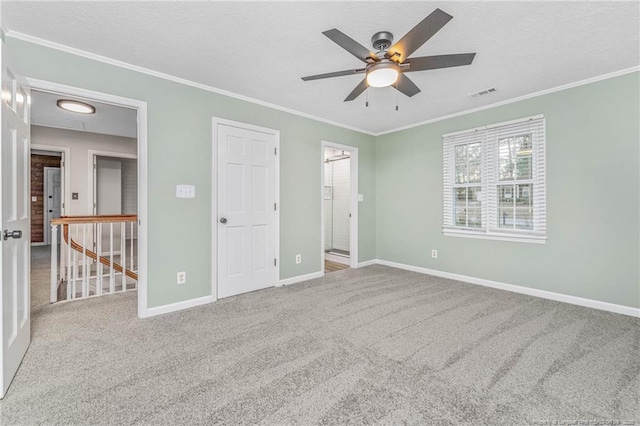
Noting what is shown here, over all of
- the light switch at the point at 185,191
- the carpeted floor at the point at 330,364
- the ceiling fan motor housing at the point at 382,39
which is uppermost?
the ceiling fan motor housing at the point at 382,39

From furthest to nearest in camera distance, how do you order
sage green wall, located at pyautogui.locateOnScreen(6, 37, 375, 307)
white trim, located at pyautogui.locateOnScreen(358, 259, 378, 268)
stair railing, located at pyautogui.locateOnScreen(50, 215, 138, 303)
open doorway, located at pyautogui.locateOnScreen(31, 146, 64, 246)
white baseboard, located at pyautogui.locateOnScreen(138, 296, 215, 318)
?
open doorway, located at pyautogui.locateOnScreen(31, 146, 64, 246) → white trim, located at pyautogui.locateOnScreen(358, 259, 378, 268) → stair railing, located at pyautogui.locateOnScreen(50, 215, 138, 303) → white baseboard, located at pyautogui.locateOnScreen(138, 296, 215, 318) → sage green wall, located at pyautogui.locateOnScreen(6, 37, 375, 307)

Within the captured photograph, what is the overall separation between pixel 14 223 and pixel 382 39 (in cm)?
285

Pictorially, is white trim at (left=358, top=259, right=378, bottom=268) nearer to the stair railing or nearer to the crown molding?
the crown molding

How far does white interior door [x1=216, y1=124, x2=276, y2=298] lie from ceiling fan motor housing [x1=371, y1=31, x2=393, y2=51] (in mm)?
1967

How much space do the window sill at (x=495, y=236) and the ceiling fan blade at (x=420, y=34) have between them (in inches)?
110

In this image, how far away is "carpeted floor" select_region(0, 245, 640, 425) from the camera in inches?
60.6

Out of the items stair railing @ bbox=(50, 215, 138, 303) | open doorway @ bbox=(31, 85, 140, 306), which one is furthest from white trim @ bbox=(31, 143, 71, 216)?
stair railing @ bbox=(50, 215, 138, 303)

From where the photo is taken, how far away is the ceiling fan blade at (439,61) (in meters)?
1.92

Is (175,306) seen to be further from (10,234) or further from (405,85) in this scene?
(405,85)

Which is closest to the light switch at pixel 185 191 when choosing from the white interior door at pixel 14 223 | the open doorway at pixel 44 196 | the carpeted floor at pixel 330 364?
the white interior door at pixel 14 223

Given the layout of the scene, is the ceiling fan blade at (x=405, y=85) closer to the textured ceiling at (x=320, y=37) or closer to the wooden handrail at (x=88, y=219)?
the textured ceiling at (x=320, y=37)

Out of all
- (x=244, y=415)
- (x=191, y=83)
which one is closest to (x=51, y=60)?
(x=191, y=83)

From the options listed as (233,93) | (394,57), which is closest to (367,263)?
(233,93)

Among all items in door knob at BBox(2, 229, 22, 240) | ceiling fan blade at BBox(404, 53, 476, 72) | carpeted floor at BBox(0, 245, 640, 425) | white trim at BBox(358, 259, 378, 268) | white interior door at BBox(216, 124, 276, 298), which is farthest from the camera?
white trim at BBox(358, 259, 378, 268)
